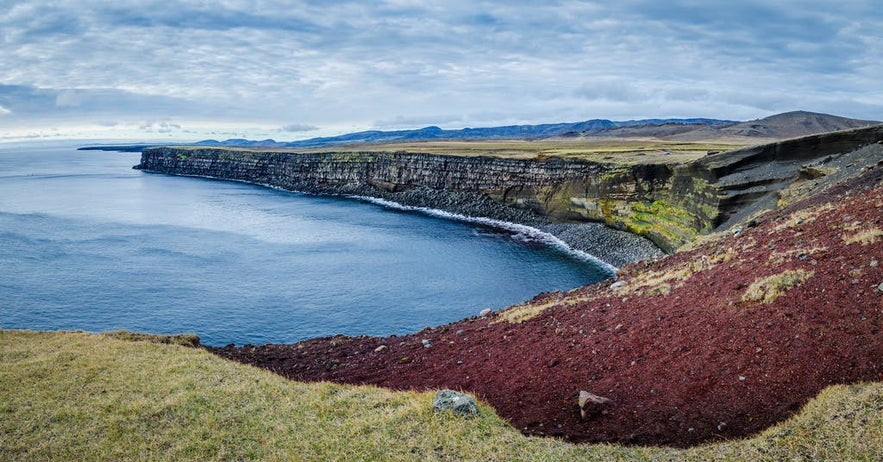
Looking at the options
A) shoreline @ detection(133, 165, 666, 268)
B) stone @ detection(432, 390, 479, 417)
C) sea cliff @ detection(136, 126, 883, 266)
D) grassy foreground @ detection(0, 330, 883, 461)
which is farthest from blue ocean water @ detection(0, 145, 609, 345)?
stone @ detection(432, 390, 479, 417)

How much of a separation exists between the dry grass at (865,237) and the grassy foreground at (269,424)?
26.2 feet

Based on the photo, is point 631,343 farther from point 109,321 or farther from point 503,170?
point 503,170

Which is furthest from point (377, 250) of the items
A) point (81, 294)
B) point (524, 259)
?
point (81, 294)

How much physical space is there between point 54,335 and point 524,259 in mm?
41975

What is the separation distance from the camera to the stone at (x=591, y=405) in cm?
1248

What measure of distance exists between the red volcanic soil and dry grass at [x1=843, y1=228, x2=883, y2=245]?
2.8 inches

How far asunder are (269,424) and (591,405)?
7959 millimetres

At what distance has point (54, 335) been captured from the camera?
73.9 feet

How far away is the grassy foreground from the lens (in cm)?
1020

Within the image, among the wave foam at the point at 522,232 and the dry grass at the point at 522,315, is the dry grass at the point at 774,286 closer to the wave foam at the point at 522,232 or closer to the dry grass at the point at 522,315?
the dry grass at the point at 522,315

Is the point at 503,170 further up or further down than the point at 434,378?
further up

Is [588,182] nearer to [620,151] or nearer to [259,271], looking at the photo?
[620,151]

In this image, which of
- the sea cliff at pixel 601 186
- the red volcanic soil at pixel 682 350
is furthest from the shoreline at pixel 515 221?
the red volcanic soil at pixel 682 350

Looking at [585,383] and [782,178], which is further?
[782,178]
